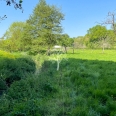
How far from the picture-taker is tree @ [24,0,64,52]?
23.0 meters

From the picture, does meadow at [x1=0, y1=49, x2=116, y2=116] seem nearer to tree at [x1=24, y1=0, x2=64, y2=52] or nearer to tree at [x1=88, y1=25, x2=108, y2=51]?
tree at [x1=24, y1=0, x2=64, y2=52]

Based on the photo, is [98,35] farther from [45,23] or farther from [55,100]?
[55,100]

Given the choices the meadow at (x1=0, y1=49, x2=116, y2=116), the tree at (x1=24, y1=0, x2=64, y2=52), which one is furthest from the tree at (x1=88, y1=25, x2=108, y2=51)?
the meadow at (x1=0, y1=49, x2=116, y2=116)

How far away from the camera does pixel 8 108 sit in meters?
3.59

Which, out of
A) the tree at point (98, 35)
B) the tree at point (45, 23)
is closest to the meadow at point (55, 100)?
the tree at point (45, 23)

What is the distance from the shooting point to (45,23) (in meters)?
23.2

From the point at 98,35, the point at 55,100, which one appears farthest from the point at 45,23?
the point at 55,100

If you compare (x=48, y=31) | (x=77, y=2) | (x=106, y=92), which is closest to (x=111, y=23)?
(x=106, y=92)

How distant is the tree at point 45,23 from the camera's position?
75.5ft

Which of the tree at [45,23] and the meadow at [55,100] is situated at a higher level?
the tree at [45,23]

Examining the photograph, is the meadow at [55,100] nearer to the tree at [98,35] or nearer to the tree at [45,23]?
the tree at [45,23]

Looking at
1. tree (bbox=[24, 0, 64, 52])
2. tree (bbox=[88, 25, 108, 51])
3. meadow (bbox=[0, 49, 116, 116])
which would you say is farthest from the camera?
tree (bbox=[88, 25, 108, 51])

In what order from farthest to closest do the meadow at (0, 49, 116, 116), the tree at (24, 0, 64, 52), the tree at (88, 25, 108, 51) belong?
the tree at (88, 25, 108, 51) < the tree at (24, 0, 64, 52) < the meadow at (0, 49, 116, 116)

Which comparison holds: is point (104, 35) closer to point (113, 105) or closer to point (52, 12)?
point (52, 12)
